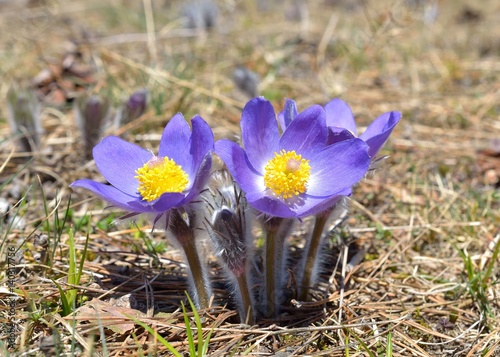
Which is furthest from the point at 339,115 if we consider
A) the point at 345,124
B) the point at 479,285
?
the point at 479,285

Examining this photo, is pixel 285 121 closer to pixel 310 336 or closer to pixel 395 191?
pixel 310 336

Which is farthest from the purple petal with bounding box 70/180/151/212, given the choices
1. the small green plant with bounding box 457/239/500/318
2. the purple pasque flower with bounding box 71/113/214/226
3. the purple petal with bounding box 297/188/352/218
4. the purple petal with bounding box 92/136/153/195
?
the small green plant with bounding box 457/239/500/318

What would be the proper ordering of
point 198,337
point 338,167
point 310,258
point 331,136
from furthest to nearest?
point 310,258, point 331,136, point 338,167, point 198,337

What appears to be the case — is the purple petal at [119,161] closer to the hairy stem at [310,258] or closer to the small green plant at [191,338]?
the small green plant at [191,338]

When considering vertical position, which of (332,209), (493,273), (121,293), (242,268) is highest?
(332,209)

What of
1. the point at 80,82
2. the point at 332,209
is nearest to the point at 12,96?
the point at 80,82

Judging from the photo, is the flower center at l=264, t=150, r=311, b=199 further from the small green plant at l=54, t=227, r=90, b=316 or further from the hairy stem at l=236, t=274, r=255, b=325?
the small green plant at l=54, t=227, r=90, b=316

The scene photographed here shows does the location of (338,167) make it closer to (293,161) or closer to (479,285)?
(293,161)
